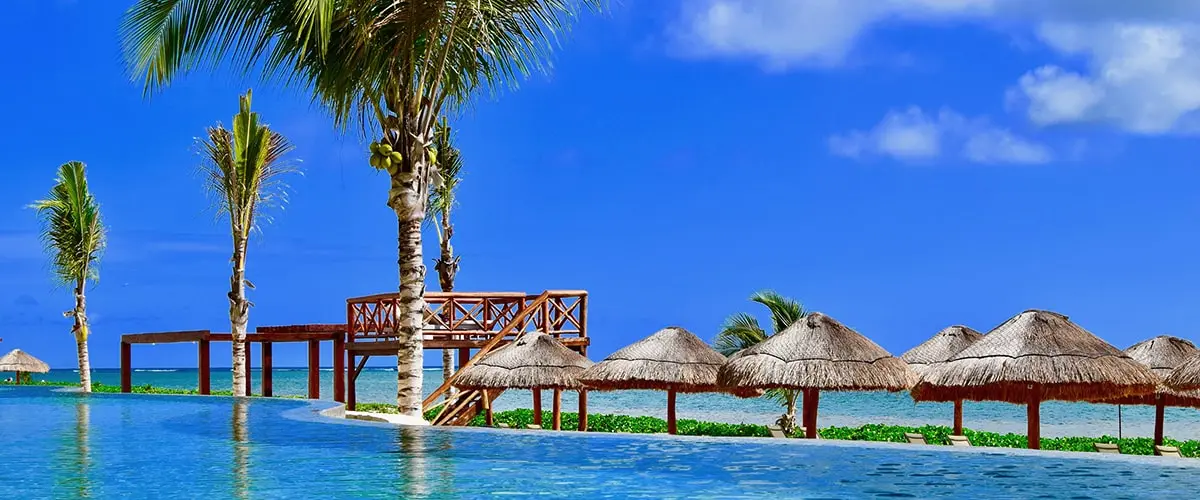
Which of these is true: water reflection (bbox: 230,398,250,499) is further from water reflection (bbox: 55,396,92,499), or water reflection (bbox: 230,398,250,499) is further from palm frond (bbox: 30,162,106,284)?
palm frond (bbox: 30,162,106,284)

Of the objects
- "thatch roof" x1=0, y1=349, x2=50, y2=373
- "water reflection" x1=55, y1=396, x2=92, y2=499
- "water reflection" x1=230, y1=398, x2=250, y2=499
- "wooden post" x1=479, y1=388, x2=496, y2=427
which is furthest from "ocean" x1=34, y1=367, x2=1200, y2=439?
"water reflection" x1=55, y1=396, x2=92, y2=499

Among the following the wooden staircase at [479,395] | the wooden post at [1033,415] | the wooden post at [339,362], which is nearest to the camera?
the wooden post at [1033,415]

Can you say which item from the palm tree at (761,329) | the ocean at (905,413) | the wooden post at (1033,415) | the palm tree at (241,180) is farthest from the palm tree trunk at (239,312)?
the ocean at (905,413)

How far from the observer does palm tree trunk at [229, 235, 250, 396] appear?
86.9 feet

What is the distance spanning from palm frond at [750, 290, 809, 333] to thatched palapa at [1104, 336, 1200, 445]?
5241 millimetres

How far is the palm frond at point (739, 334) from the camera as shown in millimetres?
21781

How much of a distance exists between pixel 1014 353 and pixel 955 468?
626 cm

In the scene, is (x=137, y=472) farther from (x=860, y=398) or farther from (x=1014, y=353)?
(x=860, y=398)

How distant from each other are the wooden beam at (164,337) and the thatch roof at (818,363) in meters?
15.7

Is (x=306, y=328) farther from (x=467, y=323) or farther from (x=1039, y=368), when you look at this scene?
(x=1039, y=368)

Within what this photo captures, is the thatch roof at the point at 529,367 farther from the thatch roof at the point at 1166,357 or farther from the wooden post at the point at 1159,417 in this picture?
the wooden post at the point at 1159,417

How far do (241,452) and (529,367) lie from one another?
307 inches

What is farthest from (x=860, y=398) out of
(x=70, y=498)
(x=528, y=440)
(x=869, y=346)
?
(x=70, y=498)

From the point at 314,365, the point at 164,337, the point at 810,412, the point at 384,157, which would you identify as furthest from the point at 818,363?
the point at 164,337
